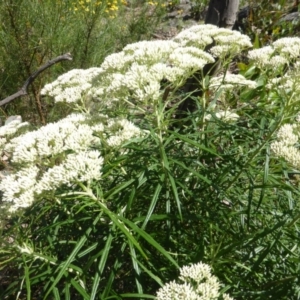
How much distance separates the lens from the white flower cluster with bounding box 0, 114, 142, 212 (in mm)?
2072

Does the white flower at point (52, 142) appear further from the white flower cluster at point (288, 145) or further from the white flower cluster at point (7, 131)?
the white flower cluster at point (288, 145)

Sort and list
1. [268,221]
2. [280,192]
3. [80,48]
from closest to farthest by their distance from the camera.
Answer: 1. [268,221]
2. [280,192]
3. [80,48]

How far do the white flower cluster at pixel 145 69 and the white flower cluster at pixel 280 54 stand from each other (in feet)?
0.76

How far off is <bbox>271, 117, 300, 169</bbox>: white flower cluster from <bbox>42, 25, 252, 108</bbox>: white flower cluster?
0.67m

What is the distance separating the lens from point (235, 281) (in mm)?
2283

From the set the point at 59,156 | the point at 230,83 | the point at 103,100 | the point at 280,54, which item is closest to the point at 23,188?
the point at 59,156

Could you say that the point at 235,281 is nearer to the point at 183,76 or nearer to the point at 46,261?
the point at 46,261

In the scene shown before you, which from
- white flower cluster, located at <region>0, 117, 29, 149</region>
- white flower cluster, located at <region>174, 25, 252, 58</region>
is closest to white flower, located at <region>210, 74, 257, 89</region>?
white flower cluster, located at <region>174, 25, 252, 58</region>

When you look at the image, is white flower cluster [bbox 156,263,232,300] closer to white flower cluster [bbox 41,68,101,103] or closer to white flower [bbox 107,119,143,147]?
white flower [bbox 107,119,143,147]

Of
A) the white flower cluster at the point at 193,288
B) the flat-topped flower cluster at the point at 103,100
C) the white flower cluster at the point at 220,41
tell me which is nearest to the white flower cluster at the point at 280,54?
the flat-topped flower cluster at the point at 103,100

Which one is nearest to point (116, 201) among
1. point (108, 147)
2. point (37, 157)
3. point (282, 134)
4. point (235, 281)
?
point (108, 147)

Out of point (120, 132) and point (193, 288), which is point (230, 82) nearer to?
point (120, 132)

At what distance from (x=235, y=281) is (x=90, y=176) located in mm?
911

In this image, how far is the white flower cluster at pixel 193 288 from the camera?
66.5 inches
